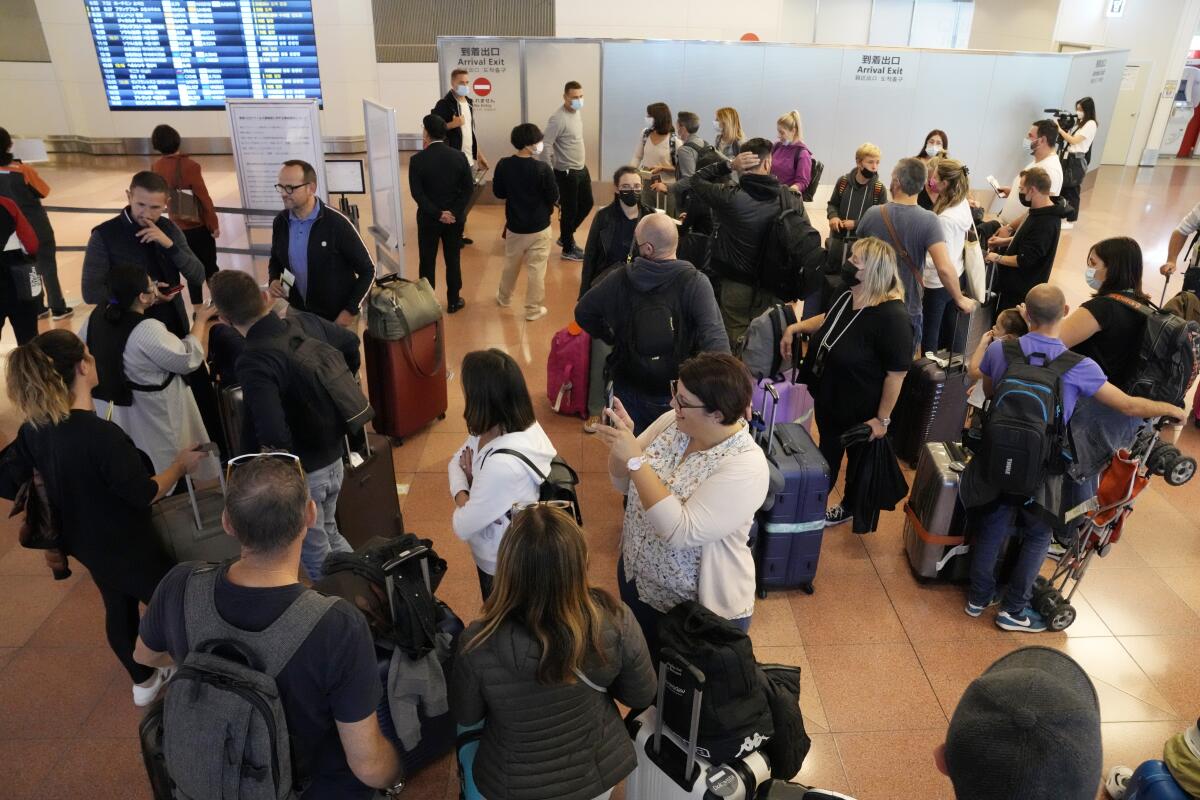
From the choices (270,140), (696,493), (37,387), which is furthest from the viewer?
(270,140)

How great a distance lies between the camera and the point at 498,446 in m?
2.67

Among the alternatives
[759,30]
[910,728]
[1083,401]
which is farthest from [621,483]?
[759,30]

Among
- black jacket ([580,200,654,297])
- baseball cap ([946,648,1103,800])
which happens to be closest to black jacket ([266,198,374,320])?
black jacket ([580,200,654,297])

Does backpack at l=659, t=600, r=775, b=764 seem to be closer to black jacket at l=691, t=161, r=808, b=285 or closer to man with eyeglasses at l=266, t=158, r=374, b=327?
man with eyeglasses at l=266, t=158, r=374, b=327

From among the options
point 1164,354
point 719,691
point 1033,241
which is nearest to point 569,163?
point 1033,241

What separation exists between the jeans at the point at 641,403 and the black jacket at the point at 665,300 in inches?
1.4

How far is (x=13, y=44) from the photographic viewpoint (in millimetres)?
13273

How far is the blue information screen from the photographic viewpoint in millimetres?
13289

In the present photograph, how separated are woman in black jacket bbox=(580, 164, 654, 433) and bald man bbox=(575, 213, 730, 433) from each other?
141cm

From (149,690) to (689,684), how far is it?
234 centimetres

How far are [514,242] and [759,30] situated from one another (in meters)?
9.16

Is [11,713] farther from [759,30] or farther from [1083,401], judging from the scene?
[759,30]

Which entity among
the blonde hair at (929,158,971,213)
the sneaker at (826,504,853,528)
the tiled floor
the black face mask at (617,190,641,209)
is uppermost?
the blonde hair at (929,158,971,213)

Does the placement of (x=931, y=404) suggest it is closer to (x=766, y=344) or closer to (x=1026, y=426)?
(x=766, y=344)
